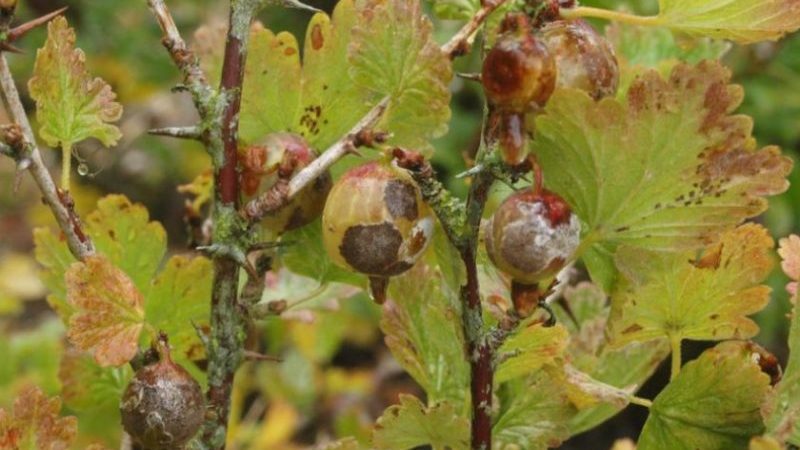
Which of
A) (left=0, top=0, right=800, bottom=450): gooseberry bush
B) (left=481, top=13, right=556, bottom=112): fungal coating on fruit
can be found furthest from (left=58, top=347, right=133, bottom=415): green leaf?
(left=481, top=13, right=556, bottom=112): fungal coating on fruit

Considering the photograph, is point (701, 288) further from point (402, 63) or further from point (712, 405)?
Answer: point (402, 63)

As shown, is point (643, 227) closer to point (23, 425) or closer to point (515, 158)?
point (515, 158)

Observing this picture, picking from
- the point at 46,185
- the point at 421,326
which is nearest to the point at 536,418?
the point at 421,326

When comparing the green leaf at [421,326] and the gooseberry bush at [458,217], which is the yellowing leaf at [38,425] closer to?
the gooseberry bush at [458,217]

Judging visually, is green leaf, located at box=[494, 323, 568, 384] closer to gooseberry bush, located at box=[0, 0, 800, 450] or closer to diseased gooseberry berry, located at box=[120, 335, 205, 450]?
gooseberry bush, located at box=[0, 0, 800, 450]

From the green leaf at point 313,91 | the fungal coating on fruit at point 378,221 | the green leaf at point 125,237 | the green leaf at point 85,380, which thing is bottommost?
the green leaf at point 85,380

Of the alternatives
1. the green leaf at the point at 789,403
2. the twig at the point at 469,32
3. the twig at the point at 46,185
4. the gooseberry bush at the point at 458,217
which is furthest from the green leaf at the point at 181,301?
the green leaf at the point at 789,403
